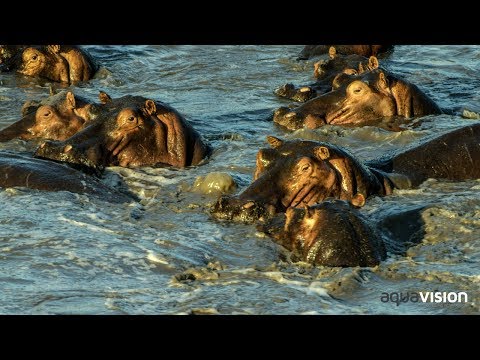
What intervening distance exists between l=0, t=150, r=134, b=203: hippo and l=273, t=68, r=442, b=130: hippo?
10.5 feet

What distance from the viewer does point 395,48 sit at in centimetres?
1616

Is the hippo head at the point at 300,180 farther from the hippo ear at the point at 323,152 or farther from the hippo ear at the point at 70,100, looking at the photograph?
the hippo ear at the point at 70,100

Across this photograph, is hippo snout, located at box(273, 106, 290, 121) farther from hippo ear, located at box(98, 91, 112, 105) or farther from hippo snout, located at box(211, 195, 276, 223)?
hippo snout, located at box(211, 195, 276, 223)

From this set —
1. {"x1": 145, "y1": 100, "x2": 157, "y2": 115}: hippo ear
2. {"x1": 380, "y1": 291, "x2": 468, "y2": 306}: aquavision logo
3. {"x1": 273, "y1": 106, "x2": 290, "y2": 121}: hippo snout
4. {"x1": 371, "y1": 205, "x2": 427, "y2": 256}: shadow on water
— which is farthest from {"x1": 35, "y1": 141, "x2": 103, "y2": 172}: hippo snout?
{"x1": 380, "y1": 291, "x2": 468, "y2": 306}: aquavision logo

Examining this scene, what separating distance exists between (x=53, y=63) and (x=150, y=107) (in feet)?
15.9

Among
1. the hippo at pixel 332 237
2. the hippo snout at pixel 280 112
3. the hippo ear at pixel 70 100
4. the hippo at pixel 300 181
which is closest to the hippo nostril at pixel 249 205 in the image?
the hippo at pixel 300 181

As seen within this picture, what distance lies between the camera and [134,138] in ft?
30.9

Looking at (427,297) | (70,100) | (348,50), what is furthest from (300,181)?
(348,50)

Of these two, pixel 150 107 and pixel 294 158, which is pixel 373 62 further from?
pixel 294 158

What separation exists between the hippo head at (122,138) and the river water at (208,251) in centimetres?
18

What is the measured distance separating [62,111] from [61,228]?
2.75 meters

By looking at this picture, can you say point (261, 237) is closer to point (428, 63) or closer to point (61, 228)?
point (61, 228)

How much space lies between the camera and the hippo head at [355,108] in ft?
36.6
